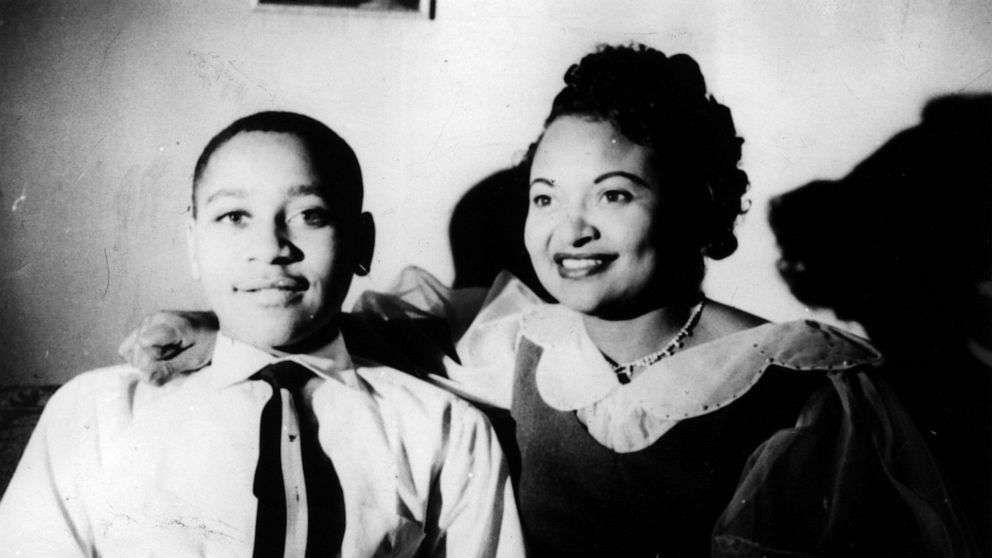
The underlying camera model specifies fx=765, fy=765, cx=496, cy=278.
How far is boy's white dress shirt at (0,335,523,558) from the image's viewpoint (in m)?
1.02

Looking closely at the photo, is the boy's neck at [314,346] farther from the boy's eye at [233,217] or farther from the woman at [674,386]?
the woman at [674,386]

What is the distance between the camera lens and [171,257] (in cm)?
111

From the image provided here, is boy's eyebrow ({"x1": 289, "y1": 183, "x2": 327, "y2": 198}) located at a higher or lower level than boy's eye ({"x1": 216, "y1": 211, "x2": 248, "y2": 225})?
higher

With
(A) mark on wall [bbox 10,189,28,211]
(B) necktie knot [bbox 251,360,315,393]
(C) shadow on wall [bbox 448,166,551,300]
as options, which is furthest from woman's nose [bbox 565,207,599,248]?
(A) mark on wall [bbox 10,189,28,211]

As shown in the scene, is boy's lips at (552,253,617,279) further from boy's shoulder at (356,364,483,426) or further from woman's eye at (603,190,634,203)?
boy's shoulder at (356,364,483,426)

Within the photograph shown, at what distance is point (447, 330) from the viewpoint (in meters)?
1.10

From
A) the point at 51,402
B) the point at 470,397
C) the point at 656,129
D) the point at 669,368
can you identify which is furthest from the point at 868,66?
the point at 51,402

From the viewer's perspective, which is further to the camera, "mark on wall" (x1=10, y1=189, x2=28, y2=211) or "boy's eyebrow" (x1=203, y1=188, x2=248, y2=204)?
"mark on wall" (x1=10, y1=189, x2=28, y2=211)

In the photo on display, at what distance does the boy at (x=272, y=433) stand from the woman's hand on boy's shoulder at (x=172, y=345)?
0.07ft

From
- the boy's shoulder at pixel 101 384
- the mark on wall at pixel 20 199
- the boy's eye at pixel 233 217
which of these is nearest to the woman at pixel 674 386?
the boy's eye at pixel 233 217

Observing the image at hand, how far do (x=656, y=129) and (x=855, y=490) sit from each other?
1.71 feet

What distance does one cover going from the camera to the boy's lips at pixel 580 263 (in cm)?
99

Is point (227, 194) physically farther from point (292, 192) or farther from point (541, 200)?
point (541, 200)

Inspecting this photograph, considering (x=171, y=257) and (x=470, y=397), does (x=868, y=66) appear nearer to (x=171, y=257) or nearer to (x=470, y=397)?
(x=470, y=397)
